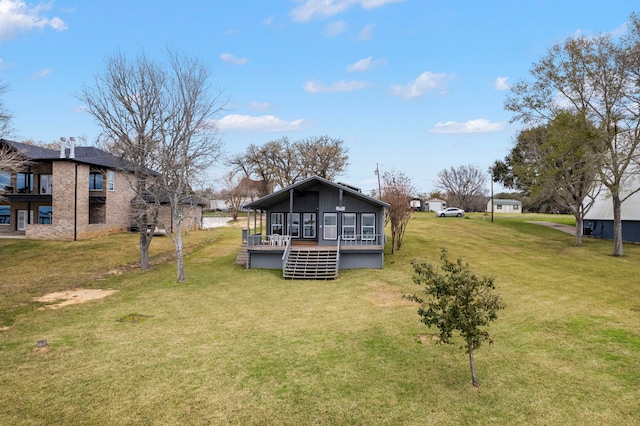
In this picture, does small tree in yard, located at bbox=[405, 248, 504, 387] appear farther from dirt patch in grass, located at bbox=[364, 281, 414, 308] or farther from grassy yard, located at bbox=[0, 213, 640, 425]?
dirt patch in grass, located at bbox=[364, 281, 414, 308]

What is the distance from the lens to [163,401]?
25.9ft

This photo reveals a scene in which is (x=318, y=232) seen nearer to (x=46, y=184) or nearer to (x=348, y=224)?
(x=348, y=224)

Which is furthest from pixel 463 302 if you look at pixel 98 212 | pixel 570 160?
pixel 98 212

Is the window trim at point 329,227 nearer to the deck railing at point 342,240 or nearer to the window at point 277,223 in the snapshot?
the deck railing at point 342,240

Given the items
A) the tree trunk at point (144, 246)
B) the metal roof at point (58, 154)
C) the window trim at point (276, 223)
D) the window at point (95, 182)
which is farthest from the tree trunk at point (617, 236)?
the window at point (95, 182)

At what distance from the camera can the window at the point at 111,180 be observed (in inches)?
1335

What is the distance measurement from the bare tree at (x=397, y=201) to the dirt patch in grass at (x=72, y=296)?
1875 cm

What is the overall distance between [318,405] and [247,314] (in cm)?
703

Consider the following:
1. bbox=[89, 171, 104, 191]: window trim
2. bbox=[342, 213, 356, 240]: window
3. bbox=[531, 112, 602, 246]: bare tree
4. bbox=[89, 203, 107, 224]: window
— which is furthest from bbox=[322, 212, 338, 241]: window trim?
bbox=[89, 171, 104, 191]: window trim

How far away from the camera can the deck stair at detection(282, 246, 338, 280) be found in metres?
21.2

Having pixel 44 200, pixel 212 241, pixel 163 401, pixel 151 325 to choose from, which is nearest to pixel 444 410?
pixel 163 401

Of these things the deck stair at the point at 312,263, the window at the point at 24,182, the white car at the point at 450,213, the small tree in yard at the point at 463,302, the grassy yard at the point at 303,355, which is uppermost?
the window at the point at 24,182

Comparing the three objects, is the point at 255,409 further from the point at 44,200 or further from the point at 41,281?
the point at 44,200

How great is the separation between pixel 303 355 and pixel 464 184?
3029 inches
